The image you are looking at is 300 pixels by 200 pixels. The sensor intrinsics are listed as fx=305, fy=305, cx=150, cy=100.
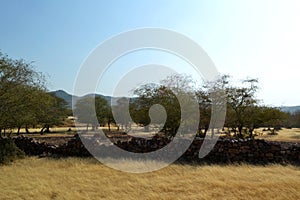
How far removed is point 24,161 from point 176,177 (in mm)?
7823

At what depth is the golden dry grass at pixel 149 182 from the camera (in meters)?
8.05

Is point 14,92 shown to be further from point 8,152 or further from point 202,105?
point 202,105

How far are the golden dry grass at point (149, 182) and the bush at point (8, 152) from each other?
1331 mm

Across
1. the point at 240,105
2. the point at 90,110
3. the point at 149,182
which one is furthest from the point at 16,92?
the point at 90,110

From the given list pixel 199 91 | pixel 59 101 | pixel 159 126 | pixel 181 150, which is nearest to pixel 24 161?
pixel 181 150

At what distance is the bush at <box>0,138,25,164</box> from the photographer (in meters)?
13.9

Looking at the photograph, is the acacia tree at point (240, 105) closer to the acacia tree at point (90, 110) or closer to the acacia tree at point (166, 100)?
the acacia tree at point (166, 100)

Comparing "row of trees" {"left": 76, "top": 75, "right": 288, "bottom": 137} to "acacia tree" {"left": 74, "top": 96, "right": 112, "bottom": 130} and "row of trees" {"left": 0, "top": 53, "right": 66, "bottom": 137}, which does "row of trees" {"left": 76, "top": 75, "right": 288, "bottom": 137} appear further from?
"acacia tree" {"left": 74, "top": 96, "right": 112, "bottom": 130}

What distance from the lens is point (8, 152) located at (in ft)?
47.9

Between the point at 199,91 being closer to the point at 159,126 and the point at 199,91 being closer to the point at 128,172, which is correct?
the point at 159,126

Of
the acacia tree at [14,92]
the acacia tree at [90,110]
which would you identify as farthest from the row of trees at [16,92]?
the acacia tree at [90,110]

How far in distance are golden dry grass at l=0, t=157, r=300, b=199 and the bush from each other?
133 cm

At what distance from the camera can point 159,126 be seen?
24.2m

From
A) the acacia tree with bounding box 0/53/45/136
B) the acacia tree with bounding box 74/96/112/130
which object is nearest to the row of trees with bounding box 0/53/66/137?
the acacia tree with bounding box 0/53/45/136
